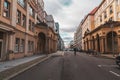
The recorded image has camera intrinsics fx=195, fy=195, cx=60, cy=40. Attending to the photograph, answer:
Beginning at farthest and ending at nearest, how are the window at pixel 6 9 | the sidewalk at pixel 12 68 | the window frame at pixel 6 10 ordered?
the window at pixel 6 9 → the window frame at pixel 6 10 → the sidewalk at pixel 12 68

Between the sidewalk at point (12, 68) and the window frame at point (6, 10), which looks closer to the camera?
the sidewalk at point (12, 68)

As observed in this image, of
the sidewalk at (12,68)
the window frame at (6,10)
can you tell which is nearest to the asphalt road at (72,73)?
the sidewalk at (12,68)

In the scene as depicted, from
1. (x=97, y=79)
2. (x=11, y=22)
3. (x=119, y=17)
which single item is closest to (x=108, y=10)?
(x=119, y=17)

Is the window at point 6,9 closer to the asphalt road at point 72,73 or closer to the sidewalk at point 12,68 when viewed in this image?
the sidewalk at point 12,68

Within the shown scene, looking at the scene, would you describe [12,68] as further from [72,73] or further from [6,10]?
[6,10]

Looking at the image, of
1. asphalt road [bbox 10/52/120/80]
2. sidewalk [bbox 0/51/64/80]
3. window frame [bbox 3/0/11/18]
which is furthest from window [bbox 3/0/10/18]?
asphalt road [bbox 10/52/120/80]

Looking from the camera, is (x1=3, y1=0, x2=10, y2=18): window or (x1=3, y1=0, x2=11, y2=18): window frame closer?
(x1=3, y1=0, x2=11, y2=18): window frame

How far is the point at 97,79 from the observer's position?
401 inches

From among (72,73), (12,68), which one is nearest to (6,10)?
(12,68)

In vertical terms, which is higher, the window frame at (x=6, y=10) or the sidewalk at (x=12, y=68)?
the window frame at (x=6, y=10)

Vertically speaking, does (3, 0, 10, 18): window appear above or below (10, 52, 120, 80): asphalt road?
above

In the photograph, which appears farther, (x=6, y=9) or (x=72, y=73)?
(x=6, y=9)

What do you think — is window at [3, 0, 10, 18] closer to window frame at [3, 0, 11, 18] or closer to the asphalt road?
window frame at [3, 0, 11, 18]

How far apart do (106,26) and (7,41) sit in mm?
31999
